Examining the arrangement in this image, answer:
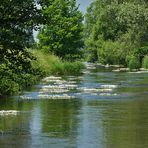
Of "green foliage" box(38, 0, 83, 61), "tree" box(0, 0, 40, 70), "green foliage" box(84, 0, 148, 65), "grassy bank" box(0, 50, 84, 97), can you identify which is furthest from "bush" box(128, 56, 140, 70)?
"tree" box(0, 0, 40, 70)

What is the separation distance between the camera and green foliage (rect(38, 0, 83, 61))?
69.8m

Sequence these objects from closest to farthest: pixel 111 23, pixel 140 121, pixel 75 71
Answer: pixel 140 121 → pixel 75 71 → pixel 111 23

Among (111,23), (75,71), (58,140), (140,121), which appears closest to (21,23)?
(58,140)

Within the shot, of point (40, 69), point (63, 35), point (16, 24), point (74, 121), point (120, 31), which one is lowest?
point (74, 121)

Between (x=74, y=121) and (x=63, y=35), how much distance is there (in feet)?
167

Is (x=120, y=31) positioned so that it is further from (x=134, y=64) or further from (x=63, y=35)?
(x=63, y=35)

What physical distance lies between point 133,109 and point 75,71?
123 feet

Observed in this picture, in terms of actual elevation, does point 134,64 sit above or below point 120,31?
below

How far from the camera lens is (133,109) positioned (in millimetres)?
23531

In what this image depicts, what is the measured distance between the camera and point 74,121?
64.4 ft

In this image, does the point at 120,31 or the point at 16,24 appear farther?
the point at 120,31

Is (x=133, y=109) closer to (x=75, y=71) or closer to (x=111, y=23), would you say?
(x=75, y=71)

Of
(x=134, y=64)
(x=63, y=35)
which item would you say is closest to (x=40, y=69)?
(x=63, y=35)

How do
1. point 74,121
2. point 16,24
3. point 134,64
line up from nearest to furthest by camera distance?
1. point 16,24
2. point 74,121
3. point 134,64
